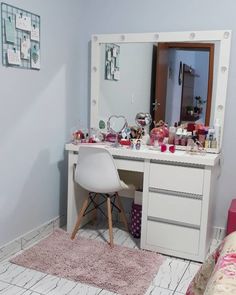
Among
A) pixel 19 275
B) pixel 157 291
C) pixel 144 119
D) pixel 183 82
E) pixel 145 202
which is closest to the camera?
pixel 157 291

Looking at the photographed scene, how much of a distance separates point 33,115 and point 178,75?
1.19 m

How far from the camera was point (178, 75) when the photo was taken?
9.12 ft

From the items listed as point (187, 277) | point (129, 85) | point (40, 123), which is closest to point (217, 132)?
point (129, 85)

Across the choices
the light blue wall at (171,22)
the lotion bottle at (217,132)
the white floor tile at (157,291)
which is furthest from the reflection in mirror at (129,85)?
the white floor tile at (157,291)

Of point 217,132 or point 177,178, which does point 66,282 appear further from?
point 217,132

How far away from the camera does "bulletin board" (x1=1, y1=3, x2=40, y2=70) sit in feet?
7.33

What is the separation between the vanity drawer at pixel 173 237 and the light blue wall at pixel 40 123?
0.90 meters

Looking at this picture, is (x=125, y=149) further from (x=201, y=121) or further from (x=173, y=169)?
(x=201, y=121)

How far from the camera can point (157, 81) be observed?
9.39 ft

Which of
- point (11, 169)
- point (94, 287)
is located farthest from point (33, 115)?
point (94, 287)

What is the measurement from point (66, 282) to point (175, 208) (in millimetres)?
910

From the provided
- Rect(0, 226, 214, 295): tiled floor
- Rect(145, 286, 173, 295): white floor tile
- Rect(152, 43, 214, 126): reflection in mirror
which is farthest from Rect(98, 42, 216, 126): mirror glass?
Rect(145, 286, 173, 295): white floor tile

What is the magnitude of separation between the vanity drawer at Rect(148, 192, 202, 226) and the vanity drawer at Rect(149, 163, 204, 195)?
0.22 ft

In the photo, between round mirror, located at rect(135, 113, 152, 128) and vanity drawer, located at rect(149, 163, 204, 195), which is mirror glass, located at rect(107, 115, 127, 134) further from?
vanity drawer, located at rect(149, 163, 204, 195)
